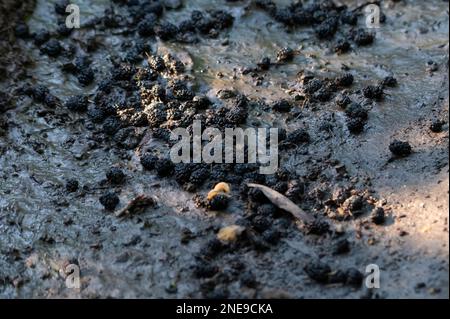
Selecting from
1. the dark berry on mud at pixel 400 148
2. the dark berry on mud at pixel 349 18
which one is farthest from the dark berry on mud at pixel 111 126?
the dark berry on mud at pixel 349 18

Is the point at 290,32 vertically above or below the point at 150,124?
above

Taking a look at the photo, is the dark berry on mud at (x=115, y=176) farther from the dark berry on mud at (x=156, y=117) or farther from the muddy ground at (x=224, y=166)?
the dark berry on mud at (x=156, y=117)

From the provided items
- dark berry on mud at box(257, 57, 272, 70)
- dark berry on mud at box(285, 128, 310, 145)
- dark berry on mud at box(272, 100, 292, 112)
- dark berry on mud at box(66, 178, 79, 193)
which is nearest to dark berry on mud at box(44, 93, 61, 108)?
dark berry on mud at box(66, 178, 79, 193)

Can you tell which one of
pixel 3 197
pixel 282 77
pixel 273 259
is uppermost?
pixel 282 77

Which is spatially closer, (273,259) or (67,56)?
(273,259)

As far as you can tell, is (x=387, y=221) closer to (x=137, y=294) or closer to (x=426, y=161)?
(x=426, y=161)
